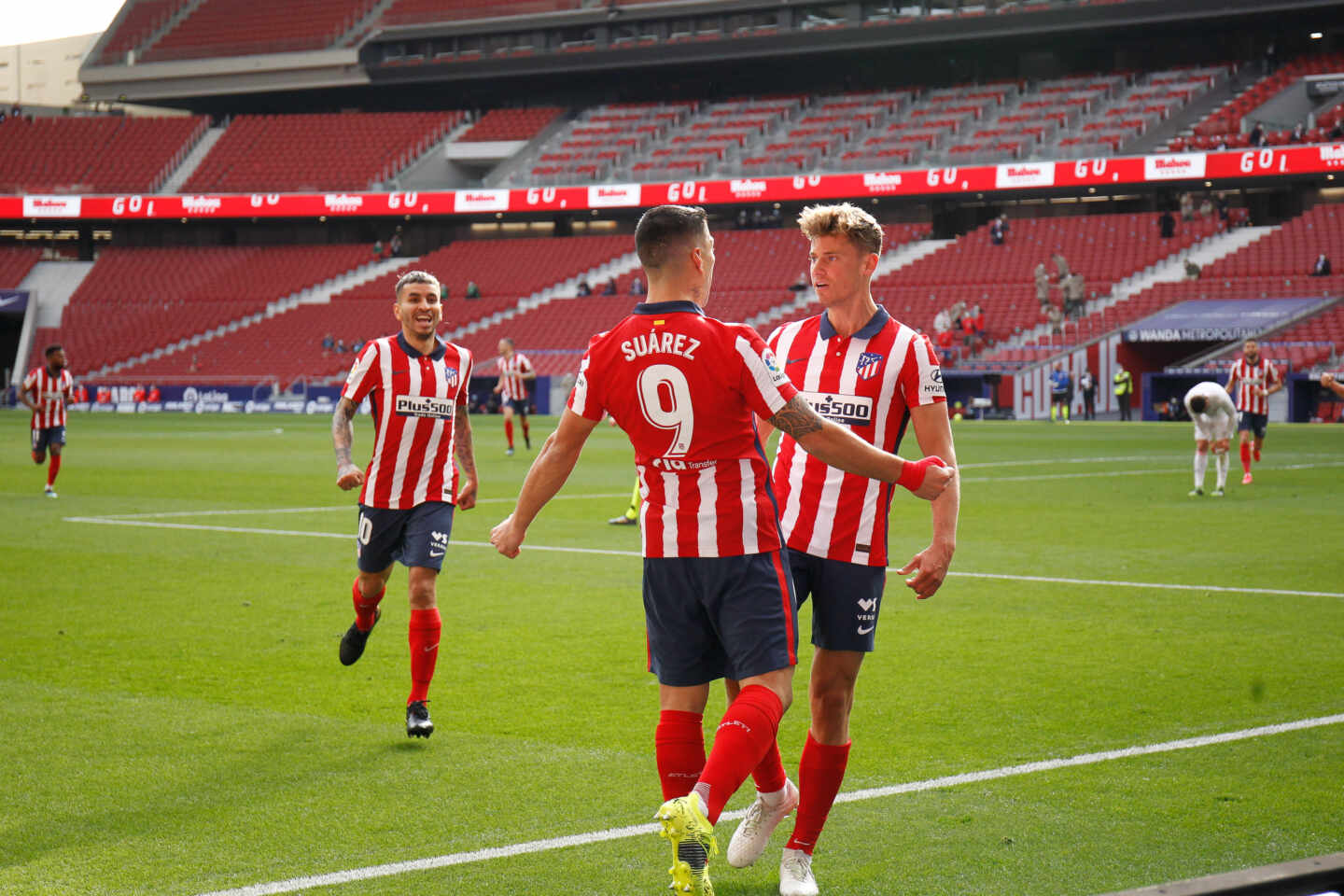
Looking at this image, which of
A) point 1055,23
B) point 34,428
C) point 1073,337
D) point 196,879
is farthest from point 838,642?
point 1055,23

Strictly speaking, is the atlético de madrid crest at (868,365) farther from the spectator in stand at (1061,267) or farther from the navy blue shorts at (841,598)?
the spectator in stand at (1061,267)

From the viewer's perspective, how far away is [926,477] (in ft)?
14.0

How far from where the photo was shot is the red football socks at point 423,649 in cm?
687

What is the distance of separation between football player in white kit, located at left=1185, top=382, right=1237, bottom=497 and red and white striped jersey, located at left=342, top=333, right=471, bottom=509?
12.3m

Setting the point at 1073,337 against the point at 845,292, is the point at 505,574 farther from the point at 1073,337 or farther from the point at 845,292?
the point at 1073,337

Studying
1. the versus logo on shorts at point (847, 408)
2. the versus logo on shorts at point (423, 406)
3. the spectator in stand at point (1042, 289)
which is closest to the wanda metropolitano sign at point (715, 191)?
the spectator in stand at point (1042, 289)

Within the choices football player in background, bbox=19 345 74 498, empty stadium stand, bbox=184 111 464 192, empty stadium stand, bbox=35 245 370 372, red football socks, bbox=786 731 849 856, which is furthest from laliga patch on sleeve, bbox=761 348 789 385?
empty stadium stand, bbox=184 111 464 192

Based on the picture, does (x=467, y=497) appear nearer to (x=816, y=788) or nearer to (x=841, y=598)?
(x=841, y=598)

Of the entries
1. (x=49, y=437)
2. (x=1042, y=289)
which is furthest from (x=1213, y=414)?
(x=1042, y=289)

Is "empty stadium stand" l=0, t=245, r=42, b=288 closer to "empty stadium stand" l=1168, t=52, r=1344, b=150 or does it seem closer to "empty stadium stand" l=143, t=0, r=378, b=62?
"empty stadium stand" l=143, t=0, r=378, b=62

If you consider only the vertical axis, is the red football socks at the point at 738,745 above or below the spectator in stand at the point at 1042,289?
below

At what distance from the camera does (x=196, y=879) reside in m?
4.67

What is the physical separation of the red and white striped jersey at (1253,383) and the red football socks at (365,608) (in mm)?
17201

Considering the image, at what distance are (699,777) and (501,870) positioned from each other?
890mm
